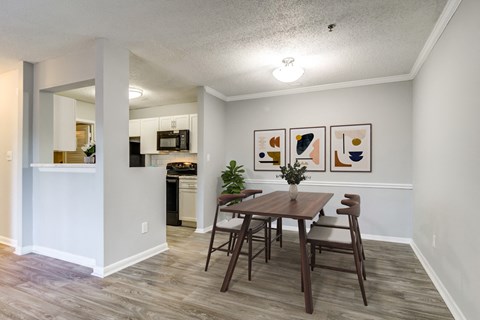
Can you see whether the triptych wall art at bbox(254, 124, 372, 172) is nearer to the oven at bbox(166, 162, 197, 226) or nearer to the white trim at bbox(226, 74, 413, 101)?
the white trim at bbox(226, 74, 413, 101)

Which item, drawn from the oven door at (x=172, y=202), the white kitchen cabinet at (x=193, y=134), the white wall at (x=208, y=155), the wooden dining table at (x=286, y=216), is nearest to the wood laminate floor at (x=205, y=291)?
the wooden dining table at (x=286, y=216)

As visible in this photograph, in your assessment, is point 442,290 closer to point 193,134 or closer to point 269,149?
point 269,149

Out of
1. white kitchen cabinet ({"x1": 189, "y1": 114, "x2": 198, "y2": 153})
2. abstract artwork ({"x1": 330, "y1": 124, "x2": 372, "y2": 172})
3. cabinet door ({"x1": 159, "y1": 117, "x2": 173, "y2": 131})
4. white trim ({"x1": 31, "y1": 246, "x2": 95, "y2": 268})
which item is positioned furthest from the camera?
cabinet door ({"x1": 159, "y1": 117, "x2": 173, "y2": 131})

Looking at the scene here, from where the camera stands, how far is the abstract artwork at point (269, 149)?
4.53m

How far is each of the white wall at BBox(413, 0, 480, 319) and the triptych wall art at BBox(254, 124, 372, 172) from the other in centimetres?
100

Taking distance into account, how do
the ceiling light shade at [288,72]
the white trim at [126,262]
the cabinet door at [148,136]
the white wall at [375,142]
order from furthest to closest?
1. the cabinet door at [148,136]
2. the white wall at [375,142]
3. the ceiling light shade at [288,72]
4. the white trim at [126,262]

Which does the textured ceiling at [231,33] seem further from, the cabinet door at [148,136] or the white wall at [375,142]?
the cabinet door at [148,136]

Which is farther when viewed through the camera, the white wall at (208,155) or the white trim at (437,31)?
the white wall at (208,155)

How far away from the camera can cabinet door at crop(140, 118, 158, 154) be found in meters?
5.48

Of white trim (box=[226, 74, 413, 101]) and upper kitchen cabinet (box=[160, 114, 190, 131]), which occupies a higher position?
white trim (box=[226, 74, 413, 101])

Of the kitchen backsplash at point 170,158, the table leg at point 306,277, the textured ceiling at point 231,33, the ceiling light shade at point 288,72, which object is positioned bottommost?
the table leg at point 306,277

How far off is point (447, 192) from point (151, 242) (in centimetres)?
310

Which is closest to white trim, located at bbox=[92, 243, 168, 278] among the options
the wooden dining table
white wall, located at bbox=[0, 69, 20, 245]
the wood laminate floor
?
the wood laminate floor

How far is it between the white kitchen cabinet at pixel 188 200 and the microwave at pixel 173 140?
661mm
